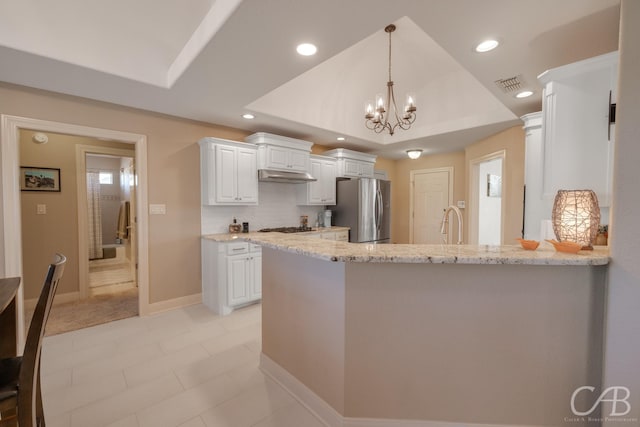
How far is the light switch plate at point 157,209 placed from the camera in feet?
10.6

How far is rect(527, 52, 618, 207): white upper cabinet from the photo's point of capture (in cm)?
169

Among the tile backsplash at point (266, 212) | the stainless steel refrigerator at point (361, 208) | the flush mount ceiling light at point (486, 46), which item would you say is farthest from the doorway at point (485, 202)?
the flush mount ceiling light at point (486, 46)

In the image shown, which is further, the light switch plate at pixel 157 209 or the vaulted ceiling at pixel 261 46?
the light switch plate at pixel 157 209

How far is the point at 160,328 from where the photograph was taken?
9.52 ft

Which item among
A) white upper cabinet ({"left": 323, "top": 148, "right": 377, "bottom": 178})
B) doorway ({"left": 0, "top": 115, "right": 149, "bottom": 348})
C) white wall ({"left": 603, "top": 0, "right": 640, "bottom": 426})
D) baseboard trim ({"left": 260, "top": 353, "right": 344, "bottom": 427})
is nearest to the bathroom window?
doorway ({"left": 0, "top": 115, "right": 149, "bottom": 348})

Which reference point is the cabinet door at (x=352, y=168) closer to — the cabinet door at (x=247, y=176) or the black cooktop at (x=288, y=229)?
the black cooktop at (x=288, y=229)

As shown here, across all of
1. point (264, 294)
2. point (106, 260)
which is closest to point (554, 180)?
point (264, 294)

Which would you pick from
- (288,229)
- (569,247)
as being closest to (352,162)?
(288,229)

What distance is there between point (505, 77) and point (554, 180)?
112cm

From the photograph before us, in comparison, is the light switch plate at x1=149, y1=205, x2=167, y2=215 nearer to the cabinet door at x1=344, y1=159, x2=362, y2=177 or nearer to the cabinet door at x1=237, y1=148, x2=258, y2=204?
the cabinet door at x1=237, y1=148, x2=258, y2=204

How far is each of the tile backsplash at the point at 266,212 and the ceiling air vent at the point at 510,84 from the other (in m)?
2.99

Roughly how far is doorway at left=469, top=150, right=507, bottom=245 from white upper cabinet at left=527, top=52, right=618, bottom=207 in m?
2.94

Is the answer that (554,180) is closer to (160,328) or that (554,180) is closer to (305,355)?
(305,355)

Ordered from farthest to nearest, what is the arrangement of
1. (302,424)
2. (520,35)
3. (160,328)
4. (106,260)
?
(106,260) < (160,328) < (520,35) < (302,424)
